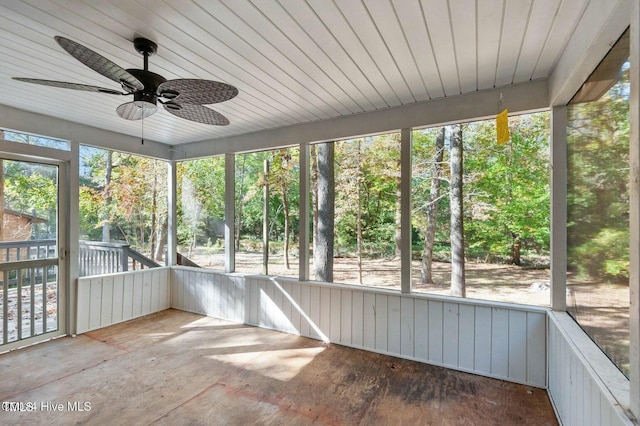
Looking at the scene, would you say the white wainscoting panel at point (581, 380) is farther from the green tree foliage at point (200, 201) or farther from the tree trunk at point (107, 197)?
the tree trunk at point (107, 197)

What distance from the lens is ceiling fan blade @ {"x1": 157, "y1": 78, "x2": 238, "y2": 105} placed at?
1.59 metres

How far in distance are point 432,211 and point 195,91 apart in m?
2.51

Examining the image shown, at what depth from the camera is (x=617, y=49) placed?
140 cm

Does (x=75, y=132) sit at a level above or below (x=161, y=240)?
above

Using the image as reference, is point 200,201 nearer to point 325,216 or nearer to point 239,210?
point 239,210

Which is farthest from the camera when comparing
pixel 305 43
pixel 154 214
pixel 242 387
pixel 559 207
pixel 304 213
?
pixel 154 214

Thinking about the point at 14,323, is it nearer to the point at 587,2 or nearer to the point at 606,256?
the point at 606,256

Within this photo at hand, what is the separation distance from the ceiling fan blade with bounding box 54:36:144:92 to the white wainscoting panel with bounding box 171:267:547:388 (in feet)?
8.42

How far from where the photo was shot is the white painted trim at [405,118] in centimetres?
247

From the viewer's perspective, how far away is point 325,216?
464cm

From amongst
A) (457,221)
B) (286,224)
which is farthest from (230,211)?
(457,221)

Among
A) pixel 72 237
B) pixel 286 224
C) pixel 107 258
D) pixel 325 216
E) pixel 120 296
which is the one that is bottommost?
pixel 120 296

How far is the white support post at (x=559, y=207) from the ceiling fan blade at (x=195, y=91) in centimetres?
239

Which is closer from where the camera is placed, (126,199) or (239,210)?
(126,199)
